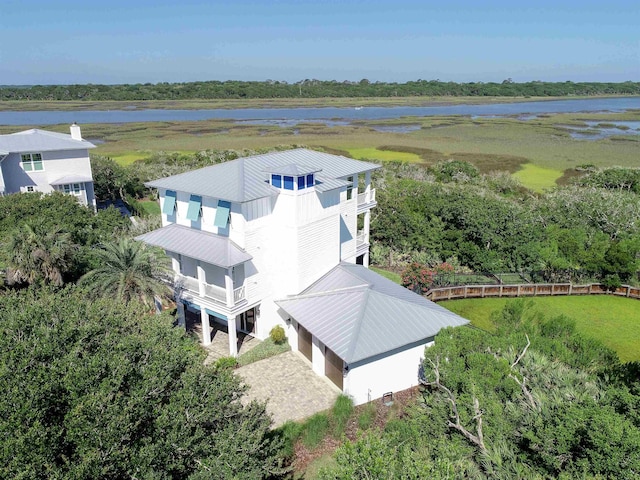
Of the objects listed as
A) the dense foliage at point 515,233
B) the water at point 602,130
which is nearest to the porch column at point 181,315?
the dense foliage at point 515,233

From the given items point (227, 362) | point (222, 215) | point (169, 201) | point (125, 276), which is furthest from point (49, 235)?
point (227, 362)

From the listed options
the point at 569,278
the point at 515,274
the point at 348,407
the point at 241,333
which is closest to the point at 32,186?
the point at 241,333

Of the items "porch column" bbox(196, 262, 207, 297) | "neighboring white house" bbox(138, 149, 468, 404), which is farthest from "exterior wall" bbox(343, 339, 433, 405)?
"porch column" bbox(196, 262, 207, 297)

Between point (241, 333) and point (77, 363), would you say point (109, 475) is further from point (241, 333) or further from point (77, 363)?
point (241, 333)

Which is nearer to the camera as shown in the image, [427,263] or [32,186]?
[427,263]

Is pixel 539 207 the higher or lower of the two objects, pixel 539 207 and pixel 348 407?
the higher

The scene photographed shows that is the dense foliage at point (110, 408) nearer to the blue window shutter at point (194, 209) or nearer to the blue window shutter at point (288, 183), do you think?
the blue window shutter at point (194, 209)
